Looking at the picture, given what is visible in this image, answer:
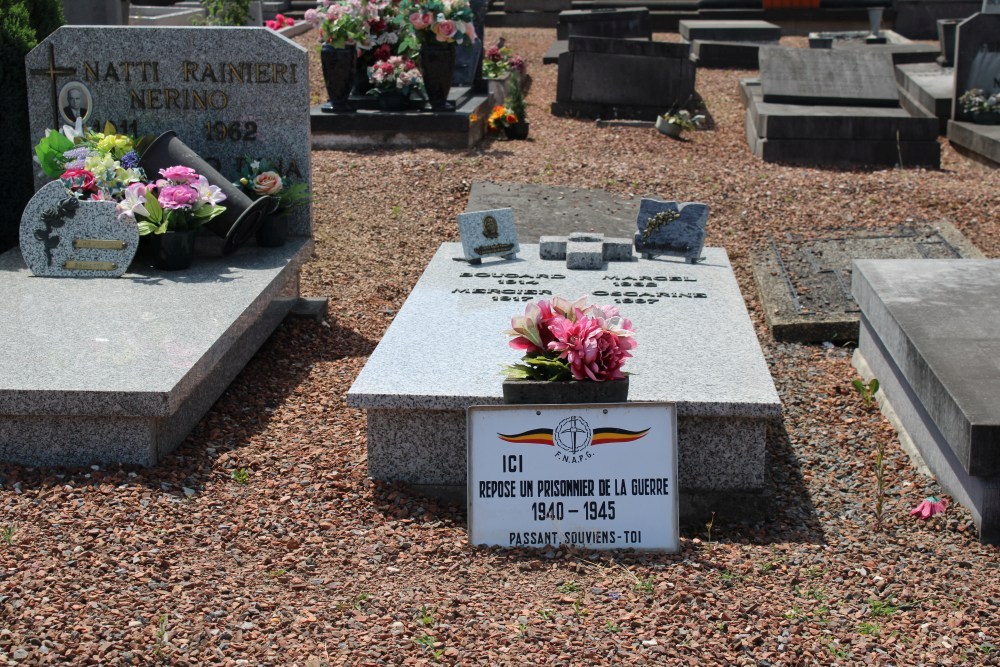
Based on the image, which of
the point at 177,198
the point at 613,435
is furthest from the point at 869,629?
the point at 177,198

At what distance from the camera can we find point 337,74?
11.0 metres

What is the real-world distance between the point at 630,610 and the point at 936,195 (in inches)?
249

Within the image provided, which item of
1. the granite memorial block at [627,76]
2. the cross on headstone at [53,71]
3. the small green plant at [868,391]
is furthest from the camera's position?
the granite memorial block at [627,76]

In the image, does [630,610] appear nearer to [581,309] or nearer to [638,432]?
[638,432]

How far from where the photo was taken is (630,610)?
3.40m

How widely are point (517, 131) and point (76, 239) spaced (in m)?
6.27

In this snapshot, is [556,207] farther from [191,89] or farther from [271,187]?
Answer: [191,89]

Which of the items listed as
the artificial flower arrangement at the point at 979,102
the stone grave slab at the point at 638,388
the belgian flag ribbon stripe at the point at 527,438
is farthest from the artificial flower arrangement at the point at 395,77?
the belgian flag ribbon stripe at the point at 527,438

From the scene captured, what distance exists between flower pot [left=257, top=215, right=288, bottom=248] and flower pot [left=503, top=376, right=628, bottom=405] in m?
2.75

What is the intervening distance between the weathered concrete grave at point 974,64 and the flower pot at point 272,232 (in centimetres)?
768

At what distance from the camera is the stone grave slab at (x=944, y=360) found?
3971 millimetres

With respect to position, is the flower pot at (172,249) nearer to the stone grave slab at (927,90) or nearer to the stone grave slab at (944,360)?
the stone grave slab at (944,360)

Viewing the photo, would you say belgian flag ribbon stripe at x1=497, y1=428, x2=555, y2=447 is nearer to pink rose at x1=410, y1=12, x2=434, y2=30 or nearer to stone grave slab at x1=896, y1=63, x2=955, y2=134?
pink rose at x1=410, y1=12, x2=434, y2=30

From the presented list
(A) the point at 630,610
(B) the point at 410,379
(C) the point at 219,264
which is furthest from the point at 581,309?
(C) the point at 219,264
